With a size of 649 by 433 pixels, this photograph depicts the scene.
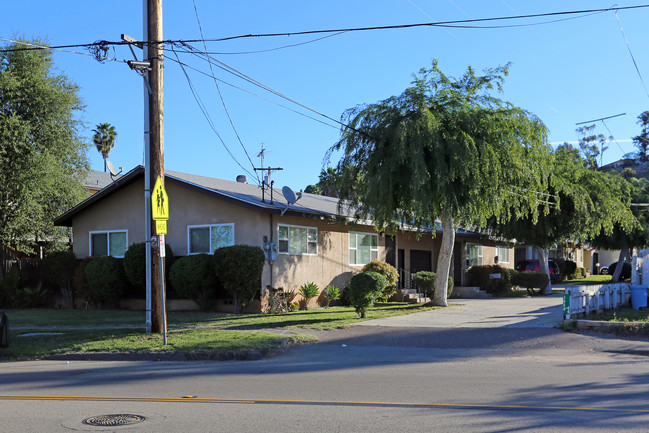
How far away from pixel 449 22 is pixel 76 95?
19.5m

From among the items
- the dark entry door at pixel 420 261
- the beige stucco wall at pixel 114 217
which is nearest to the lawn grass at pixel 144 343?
the beige stucco wall at pixel 114 217

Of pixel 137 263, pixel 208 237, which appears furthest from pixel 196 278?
pixel 137 263

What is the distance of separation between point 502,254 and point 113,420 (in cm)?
3506

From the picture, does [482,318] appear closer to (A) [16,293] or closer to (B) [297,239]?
(B) [297,239]

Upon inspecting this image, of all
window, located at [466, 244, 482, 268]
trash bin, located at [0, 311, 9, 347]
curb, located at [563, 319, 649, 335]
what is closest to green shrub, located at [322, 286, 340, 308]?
curb, located at [563, 319, 649, 335]

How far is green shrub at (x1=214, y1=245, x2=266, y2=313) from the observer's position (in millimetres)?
20203

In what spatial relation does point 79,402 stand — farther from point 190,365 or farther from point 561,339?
point 561,339

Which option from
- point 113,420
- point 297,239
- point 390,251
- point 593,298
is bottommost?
point 113,420

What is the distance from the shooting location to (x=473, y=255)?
115 feet

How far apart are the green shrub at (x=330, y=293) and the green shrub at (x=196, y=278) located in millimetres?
4516

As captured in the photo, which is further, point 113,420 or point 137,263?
point 137,263

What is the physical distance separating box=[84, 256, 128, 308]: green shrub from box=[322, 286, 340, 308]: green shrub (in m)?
7.41

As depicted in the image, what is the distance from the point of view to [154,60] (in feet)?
48.3

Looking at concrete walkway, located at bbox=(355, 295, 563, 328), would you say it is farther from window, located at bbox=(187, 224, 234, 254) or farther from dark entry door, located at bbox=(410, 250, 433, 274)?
dark entry door, located at bbox=(410, 250, 433, 274)
